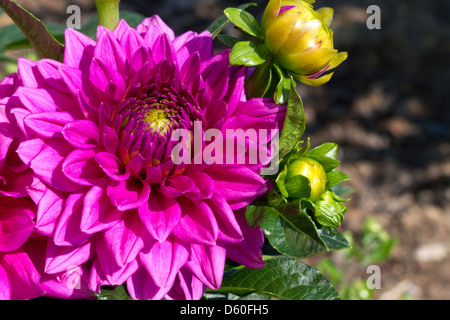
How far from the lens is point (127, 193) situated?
639mm

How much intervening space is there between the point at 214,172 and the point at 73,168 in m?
0.17

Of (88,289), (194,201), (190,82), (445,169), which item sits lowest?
(445,169)

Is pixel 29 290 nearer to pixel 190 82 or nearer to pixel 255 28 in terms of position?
pixel 190 82

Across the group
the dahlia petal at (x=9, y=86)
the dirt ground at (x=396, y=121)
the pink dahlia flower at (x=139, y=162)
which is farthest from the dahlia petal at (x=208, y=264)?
the dirt ground at (x=396, y=121)

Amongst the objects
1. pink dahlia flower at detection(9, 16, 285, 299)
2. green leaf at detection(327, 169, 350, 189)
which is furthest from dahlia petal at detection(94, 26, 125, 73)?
green leaf at detection(327, 169, 350, 189)

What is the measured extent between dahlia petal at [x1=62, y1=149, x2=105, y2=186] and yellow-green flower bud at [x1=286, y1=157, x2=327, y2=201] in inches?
9.4

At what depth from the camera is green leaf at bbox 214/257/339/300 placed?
28.9 inches

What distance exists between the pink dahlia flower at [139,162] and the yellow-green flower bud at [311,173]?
5 cm

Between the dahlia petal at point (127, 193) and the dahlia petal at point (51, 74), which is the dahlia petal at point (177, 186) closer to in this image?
the dahlia petal at point (127, 193)

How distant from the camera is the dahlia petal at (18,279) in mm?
631

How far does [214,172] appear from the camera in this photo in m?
0.66

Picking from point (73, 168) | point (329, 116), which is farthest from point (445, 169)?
point (73, 168)

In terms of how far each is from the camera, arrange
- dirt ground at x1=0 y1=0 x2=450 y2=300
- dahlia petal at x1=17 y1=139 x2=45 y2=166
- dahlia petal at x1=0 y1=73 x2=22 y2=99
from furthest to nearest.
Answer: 1. dirt ground at x1=0 y1=0 x2=450 y2=300
2. dahlia petal at x1=0 y1=73 x2=22 y2=99
3. dahlia petal at x1=17 y1=139 x2=45 y2=166

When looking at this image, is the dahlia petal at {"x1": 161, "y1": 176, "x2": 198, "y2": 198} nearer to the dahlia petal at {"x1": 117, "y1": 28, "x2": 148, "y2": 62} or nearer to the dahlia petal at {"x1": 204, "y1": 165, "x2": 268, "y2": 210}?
the dahlia petal at {"x1": 204, "y1": 165, "x2": 268, "y2": 210}
